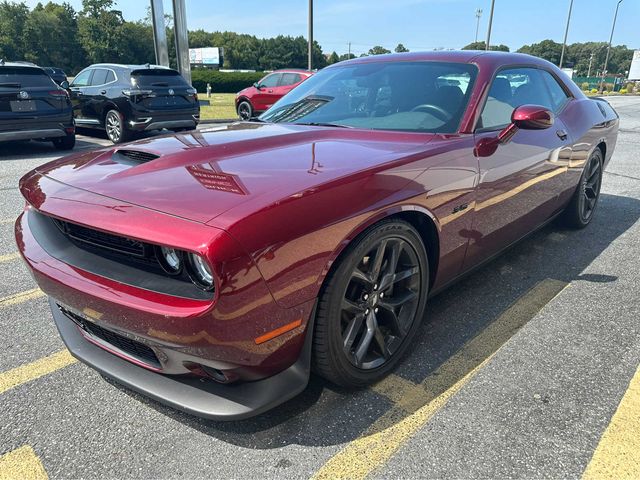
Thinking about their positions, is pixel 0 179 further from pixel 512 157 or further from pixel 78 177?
pixel 512 157

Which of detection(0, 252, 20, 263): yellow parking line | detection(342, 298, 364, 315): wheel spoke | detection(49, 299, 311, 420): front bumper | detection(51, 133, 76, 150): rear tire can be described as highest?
detection(342, 298, 364, 315): wheel spoke

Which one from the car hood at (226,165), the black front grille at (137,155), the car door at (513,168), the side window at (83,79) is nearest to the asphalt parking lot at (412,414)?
the car door at (513,168)

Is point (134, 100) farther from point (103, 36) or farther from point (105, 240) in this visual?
point (103, 36)

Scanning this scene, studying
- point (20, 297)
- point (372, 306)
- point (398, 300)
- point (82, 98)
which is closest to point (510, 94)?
point (398, 300)

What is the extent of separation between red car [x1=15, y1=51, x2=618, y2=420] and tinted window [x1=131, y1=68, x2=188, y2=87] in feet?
23.2

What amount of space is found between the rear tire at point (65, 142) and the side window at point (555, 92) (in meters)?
7.57

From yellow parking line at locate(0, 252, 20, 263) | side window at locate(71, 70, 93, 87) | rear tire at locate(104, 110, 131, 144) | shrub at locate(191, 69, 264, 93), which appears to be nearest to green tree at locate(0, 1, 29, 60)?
shrub at locate(191, 69, 264, 93)

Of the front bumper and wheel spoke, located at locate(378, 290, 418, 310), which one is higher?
wheel spoke, located at locate(378, 290, 418, 310)

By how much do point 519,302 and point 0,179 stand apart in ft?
20.8

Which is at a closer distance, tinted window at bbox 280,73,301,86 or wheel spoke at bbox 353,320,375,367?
wheel spoke at bbox 353,320,375,367

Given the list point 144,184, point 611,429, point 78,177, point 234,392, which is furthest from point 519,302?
point 78,177

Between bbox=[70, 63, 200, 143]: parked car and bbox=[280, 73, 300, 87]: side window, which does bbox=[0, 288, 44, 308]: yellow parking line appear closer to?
bbox=[70, 63, 200, 143]: parked car

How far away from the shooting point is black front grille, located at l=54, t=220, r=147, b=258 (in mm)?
1726

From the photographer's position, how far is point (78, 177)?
2.00 metres
